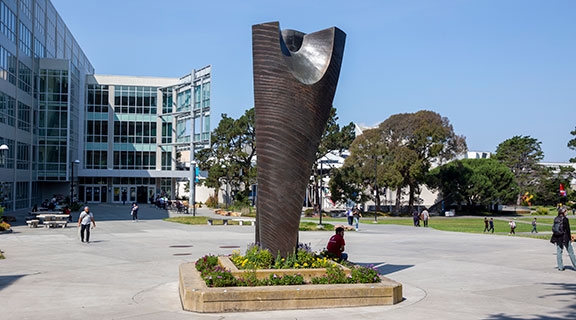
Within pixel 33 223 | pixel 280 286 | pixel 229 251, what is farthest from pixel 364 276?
pixel 33 223

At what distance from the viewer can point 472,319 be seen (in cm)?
963

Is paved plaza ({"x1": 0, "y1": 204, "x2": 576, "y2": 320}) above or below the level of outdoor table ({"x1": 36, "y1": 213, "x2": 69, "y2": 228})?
below

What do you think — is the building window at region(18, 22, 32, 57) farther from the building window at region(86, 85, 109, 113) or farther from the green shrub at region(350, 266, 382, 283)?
the green shrub at region(350, 266, 382, 283)

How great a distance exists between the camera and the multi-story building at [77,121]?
46.3m

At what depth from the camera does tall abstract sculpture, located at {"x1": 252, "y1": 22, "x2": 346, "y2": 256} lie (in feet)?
40.0

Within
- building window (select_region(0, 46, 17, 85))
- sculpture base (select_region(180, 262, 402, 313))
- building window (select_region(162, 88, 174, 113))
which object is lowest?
sculpture base (select_region(180, 262, 402, 313))

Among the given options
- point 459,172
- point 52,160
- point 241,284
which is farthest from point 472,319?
point 459,172

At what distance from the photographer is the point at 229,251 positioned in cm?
2077

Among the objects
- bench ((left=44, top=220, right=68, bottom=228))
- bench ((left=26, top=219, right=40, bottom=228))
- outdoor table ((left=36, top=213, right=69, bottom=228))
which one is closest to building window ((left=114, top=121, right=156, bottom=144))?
outdoor table ((left=36, top=213, right=69, bottom=228))

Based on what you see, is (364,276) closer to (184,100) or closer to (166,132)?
(184,100)

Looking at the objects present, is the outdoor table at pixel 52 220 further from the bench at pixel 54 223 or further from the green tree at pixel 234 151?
the green tree at pixel 234 151

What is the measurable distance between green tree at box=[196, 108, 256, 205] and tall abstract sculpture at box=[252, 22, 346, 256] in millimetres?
48258

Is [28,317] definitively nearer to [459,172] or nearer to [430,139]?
[430,139]

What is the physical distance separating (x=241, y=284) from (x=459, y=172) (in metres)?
63.3
